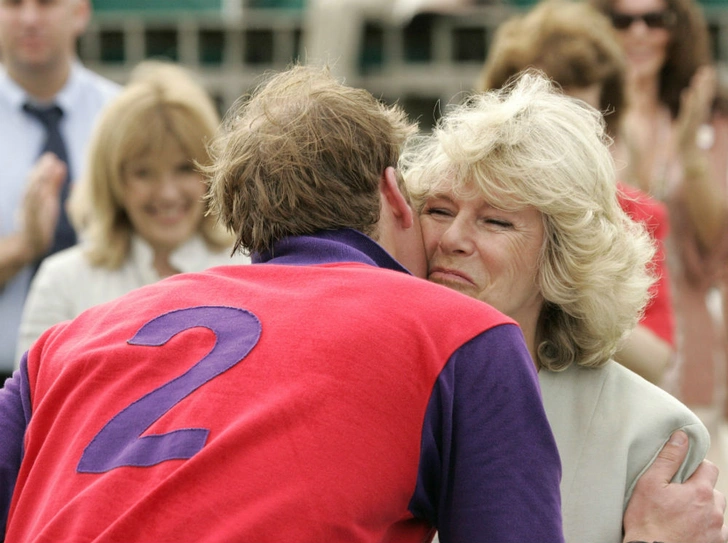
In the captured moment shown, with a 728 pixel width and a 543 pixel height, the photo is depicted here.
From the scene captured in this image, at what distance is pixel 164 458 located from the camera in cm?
186

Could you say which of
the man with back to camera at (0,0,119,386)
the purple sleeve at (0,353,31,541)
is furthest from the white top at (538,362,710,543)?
the man with back to camera at (0,0,119,386)

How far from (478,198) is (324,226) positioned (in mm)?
583

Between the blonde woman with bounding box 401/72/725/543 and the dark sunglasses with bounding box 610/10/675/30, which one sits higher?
the dark sunglasses with bounding box 610/10/675/30

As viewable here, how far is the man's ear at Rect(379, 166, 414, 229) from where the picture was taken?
7.11ft

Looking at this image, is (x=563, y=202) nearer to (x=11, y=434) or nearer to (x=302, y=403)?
(x=302, y=403)

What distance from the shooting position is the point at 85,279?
410 centimetres

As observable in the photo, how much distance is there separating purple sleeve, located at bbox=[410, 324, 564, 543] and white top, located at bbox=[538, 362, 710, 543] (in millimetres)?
459

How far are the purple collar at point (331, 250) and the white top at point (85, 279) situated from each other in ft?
6.31

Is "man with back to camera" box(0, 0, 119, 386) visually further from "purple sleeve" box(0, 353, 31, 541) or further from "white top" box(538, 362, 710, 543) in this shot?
"white top" box(538, 362, 710, 543)

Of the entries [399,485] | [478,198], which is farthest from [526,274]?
[399,485]

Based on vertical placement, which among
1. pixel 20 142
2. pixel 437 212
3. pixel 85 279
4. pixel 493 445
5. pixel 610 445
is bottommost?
pixel 85 279

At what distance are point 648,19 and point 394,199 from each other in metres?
2.78

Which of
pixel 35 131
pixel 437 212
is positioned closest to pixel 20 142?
pixel 35 131

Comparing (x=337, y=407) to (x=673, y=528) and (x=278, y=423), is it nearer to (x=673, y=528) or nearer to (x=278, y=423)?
(x=278, y=423)
